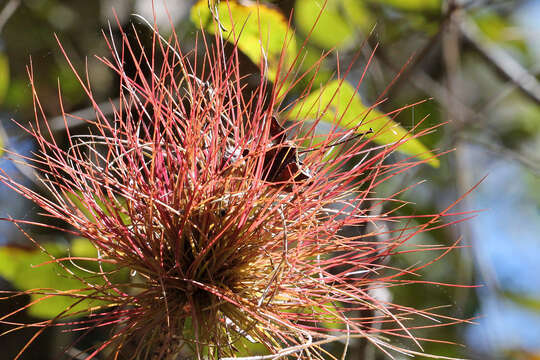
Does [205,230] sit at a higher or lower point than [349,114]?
lower

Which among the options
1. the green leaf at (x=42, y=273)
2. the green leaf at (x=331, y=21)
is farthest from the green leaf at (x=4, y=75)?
the green leaf at (x=331, y=21)

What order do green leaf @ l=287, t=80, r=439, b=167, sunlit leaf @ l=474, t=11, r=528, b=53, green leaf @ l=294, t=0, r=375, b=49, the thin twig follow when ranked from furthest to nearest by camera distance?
sunlit leaf @ l=474, t=11, r=528, b=53
the thin twig
green leaf @ l=294, t=0, r=375, b=49
green leaf @ l=287, t=80, r=439, b=167

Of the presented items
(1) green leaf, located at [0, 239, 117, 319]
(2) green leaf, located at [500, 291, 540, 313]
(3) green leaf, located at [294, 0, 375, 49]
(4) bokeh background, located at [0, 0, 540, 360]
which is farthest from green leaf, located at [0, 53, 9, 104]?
(2) green leaf, located at [500, 291, 540, 313]

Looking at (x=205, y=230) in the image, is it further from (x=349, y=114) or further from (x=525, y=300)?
(x=525, y=300)

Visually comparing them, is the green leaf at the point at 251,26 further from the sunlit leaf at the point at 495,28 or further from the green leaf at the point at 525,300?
the green leaf at the point at 525,300

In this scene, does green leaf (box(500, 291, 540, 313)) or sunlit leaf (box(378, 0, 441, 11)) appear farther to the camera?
green leaf (box(500, 291, 540, 313))

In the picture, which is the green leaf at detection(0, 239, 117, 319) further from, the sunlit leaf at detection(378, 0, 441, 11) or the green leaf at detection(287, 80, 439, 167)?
the sunlit leaf at detection(378, 0, 441, 11)

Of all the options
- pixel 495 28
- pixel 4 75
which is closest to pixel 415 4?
pixel 495 28
